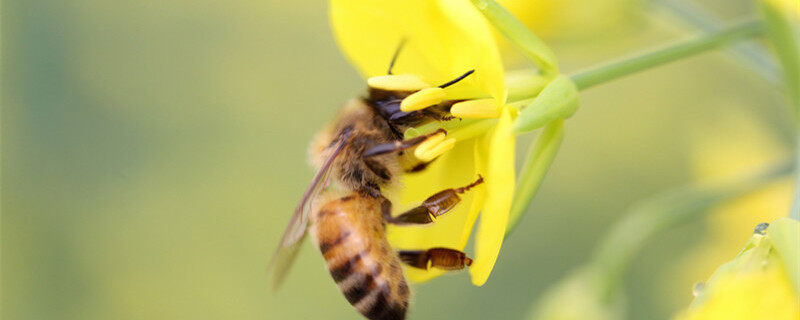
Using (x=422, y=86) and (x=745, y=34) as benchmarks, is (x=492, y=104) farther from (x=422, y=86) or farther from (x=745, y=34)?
(x=745, y=34)

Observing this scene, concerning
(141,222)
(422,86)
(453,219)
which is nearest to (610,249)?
(453,219)

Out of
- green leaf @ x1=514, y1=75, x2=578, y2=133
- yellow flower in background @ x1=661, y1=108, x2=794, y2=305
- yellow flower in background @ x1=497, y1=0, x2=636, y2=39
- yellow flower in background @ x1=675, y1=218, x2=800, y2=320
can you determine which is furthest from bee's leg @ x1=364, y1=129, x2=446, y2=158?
yellow flower in background @ x1=661, y1=108, x2=794, y2=305

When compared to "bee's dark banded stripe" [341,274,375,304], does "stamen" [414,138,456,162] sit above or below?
above

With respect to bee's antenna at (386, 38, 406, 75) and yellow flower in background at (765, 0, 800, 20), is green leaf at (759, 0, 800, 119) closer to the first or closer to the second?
yellow flower in background at (765, 0, 800, 20)

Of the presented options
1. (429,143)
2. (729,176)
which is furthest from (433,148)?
(729,176)

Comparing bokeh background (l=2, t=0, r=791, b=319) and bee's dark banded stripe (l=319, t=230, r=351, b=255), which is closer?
bee's dark banded stripe (l=319, t=230, r=351, b=255)

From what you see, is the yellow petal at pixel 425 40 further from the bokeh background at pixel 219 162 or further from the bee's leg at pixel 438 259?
the bokeh background at pixel 219 162
